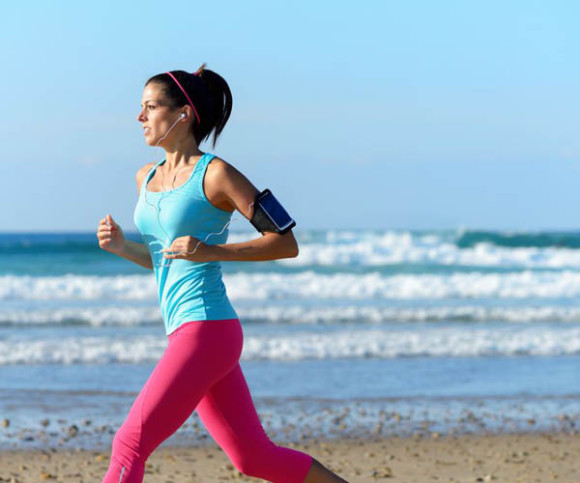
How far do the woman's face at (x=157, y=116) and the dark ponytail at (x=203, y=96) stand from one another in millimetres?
21

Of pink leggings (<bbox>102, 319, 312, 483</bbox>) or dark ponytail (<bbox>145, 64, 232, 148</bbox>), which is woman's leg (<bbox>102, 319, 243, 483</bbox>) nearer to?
pink leggings (<bbox>102, 319, 312, 483</bbox>)

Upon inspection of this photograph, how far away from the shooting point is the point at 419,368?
984cm

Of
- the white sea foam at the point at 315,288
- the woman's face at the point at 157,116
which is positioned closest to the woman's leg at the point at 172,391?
the woman's face at the point at 157,116

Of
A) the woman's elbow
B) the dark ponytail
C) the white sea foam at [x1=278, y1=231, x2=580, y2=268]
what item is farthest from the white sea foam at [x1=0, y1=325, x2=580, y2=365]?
the white sea foam at [x1=278, y1=231, x2=580, y2=268]

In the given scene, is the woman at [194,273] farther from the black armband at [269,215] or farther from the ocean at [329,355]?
the ocean at [329,355]

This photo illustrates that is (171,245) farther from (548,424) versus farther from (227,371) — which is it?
(548,424)

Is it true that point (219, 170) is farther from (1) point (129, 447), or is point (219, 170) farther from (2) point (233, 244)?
(1) point (129, 447)

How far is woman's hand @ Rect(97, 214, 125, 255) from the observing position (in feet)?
10.7

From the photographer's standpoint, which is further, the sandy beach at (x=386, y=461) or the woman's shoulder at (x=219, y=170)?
the sandy beach at (x=386, y=461)

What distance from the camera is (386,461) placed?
241 inches

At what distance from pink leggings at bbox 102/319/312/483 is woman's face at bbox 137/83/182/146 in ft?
2.21

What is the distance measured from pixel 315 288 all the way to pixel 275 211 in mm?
17593

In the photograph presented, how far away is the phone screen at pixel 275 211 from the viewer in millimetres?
3053

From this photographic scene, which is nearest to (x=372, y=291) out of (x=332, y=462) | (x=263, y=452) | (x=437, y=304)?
(x=437, y=304)
